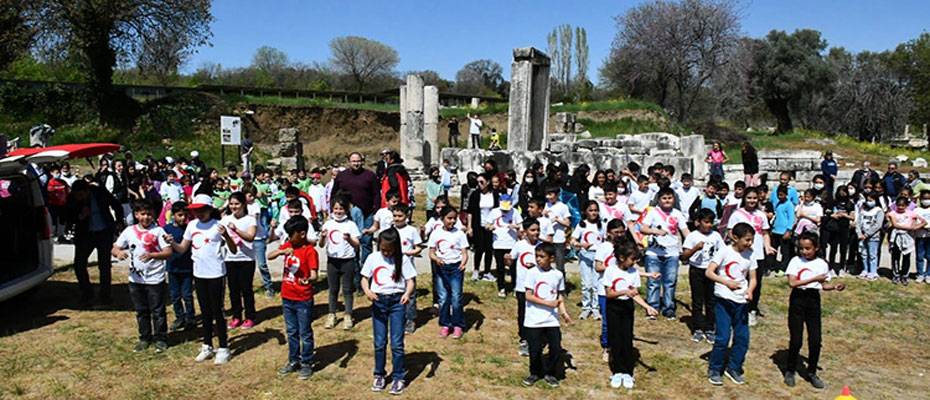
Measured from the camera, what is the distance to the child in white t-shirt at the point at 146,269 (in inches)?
248

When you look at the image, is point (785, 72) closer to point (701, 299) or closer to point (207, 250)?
point (701, 299)

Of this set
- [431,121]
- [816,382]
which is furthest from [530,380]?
[431,121]

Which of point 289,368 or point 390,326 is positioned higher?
point 390,326

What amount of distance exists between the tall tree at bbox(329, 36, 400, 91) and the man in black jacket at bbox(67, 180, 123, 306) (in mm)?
52540

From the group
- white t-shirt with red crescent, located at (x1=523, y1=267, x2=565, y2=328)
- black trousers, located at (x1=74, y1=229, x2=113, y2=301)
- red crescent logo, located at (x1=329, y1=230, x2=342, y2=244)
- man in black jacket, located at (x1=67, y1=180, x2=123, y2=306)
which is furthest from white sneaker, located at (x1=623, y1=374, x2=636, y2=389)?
man in black jacket, located at (x1=67, y1=180, x2=123, y2=306)

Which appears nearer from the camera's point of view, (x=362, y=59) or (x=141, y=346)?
(x=141, y=346)

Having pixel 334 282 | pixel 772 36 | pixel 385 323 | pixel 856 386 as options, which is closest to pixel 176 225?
pixel 334 282

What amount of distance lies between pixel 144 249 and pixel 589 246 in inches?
181

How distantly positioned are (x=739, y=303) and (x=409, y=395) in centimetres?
299

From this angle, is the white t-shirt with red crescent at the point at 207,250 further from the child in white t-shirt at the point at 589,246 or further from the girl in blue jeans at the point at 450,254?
the child in white t-shirt at the point at 589,246

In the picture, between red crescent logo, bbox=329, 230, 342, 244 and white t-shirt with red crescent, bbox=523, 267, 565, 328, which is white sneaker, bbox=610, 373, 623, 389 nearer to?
white t-shirt with red crescent, bbox=523, 267, 565, 328

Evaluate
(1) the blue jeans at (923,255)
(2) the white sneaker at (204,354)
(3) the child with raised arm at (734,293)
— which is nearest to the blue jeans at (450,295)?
(2) the white sneaker at (204,354)

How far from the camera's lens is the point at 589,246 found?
7.27m

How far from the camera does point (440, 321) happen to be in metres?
7.11
